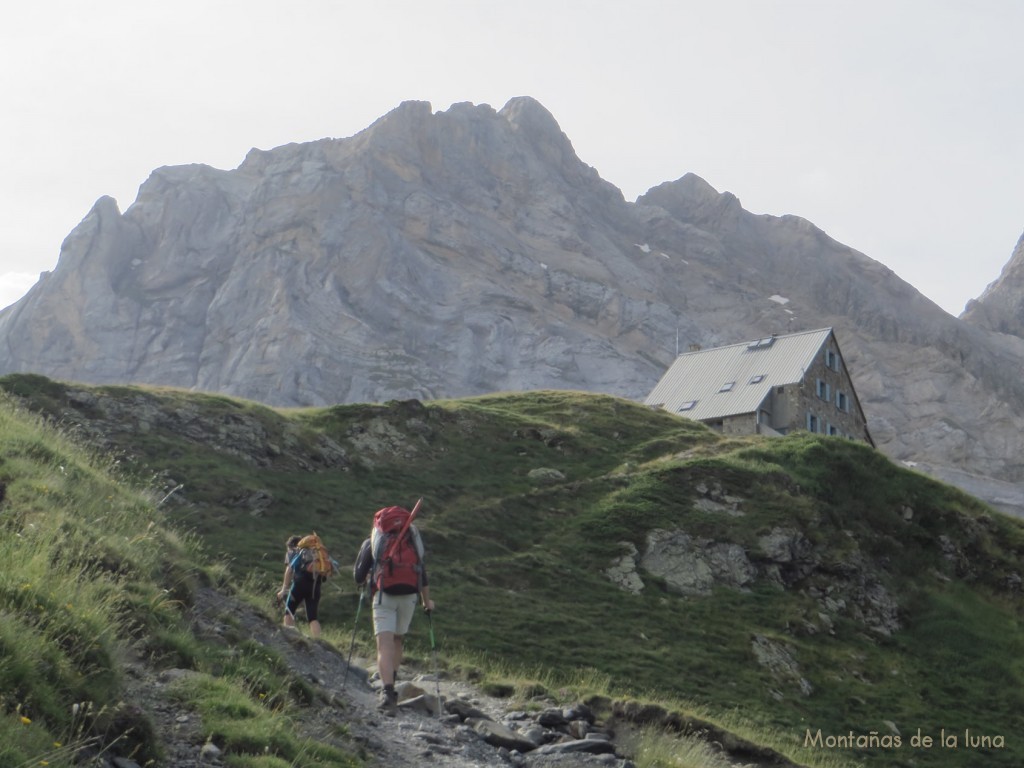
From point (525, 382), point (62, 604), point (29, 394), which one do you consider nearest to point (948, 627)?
point (29, 394)

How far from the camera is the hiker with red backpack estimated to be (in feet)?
57.5

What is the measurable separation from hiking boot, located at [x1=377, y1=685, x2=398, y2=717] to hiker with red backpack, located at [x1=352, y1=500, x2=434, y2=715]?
14 millimetres

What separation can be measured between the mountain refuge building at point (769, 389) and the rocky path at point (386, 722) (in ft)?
173

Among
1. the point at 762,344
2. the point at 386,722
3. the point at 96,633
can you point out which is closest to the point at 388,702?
the point at 386,722

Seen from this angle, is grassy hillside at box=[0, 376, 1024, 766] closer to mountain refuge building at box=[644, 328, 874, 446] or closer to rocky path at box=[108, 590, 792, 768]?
rocky path at box=[108, 590, 792, 768]

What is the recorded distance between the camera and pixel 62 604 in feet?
40.1

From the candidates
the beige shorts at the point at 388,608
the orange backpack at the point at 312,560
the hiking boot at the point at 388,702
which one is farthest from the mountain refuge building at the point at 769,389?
the hiking boot at the point at 388,702

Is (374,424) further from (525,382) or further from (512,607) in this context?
(525,382)

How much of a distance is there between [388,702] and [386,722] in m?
0.71

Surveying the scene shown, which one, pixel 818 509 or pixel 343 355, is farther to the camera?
pixel 343 355

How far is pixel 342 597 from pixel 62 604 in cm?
1838

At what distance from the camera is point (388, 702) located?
17.2m

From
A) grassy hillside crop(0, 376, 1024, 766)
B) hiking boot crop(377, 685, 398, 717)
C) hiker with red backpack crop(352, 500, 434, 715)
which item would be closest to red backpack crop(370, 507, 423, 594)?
hiker with red backpack crop(352, 500, 434, 715)

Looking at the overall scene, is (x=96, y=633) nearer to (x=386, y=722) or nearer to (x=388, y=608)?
(x=386, y=722)
